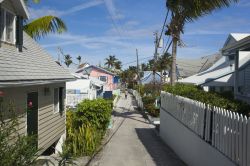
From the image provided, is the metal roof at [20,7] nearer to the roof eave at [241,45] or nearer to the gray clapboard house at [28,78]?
the gray clapboard house at [28,78]

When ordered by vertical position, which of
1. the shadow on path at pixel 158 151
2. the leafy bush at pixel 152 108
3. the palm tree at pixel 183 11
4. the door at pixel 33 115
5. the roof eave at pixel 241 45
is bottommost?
the shadow on path at pixel 158 151

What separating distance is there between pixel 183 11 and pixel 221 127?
14865mm

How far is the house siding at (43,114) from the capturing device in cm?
1096

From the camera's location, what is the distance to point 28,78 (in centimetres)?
1092

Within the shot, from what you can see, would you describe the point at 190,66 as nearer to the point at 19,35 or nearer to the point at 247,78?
the point at 247,78

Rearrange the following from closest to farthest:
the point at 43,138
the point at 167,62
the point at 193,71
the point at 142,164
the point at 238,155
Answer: the point at 238,155
the point at 142,164
the point at 43,138
the point at 167,62
the point at 193,71

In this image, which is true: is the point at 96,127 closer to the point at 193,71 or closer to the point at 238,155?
the point at 238,155

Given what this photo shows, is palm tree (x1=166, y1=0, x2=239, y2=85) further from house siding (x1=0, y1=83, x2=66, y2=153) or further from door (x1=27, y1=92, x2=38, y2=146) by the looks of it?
door (x1=27, y1=92, x2=38, y2=146)

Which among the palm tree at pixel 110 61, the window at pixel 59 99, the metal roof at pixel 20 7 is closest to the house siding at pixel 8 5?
the metal roof at pixel 20 7

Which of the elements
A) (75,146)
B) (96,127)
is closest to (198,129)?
(75,146)

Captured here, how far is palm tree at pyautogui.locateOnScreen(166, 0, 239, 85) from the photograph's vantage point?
20625 mm

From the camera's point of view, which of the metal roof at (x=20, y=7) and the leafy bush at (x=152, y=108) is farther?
the leafy bush at (x=152, y=108)

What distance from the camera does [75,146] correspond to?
14.2m

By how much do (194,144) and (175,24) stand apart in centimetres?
1328
